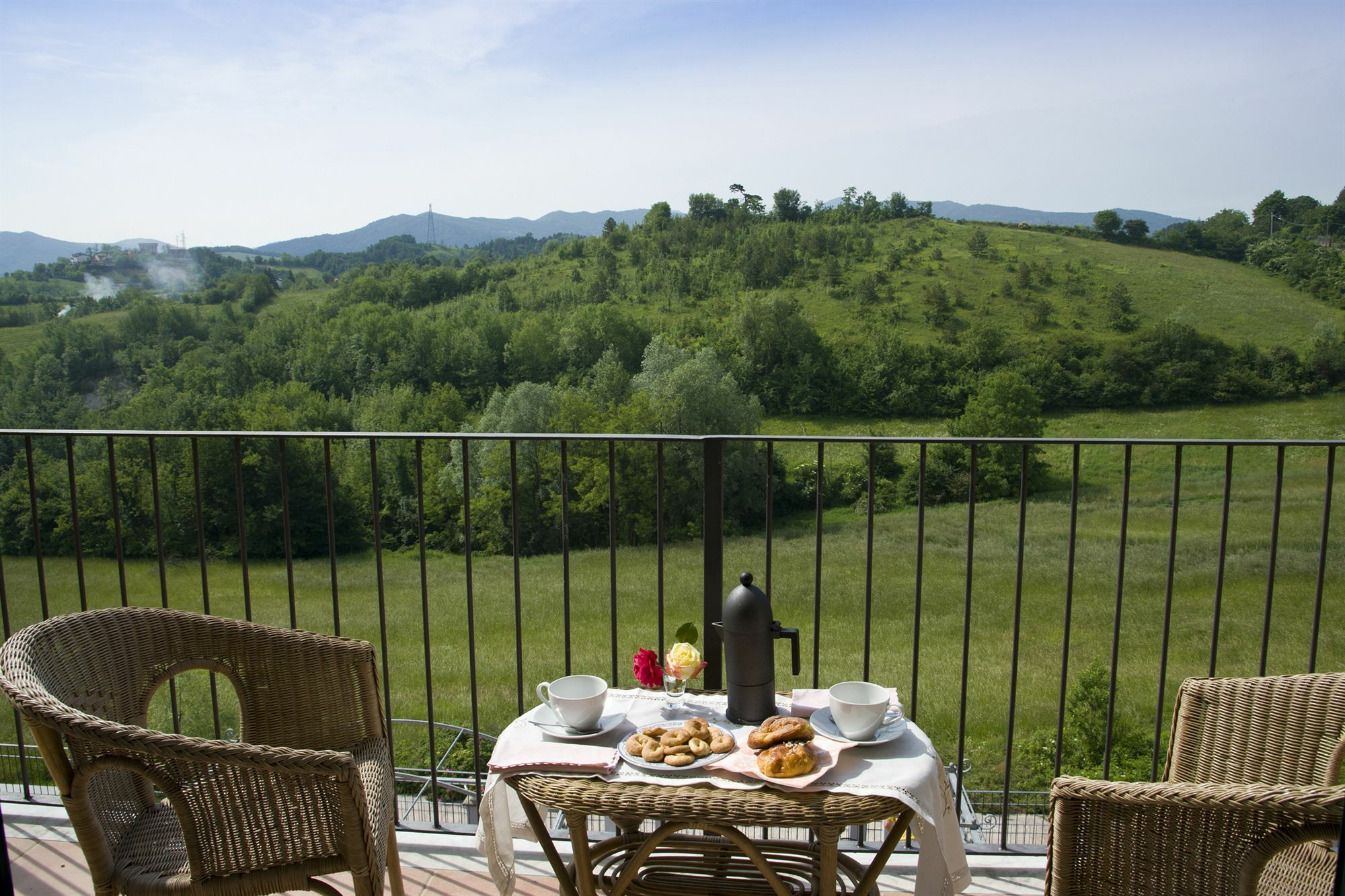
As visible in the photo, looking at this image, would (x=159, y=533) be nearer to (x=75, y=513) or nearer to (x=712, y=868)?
(x=75, y=513)

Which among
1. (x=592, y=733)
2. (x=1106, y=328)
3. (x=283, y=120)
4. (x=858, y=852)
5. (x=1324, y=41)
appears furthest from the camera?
(x=1106, y=328)

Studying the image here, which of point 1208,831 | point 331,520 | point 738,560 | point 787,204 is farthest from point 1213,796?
point 787,204

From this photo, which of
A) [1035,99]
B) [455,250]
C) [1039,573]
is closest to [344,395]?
[455,250]

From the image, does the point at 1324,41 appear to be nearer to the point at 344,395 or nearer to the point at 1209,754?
the point at 1209,754

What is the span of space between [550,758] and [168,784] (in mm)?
591

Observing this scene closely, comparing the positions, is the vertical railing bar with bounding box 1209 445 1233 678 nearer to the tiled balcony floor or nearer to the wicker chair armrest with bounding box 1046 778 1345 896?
the tiled balcony floor

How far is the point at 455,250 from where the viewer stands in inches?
1763

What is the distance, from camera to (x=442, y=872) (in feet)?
7.04

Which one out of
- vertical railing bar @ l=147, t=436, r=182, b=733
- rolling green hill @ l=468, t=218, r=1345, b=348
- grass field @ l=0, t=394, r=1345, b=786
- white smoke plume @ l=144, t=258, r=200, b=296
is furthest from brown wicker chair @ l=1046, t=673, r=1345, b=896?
white smoke plume @ l=144, t=258, r=200, b=296

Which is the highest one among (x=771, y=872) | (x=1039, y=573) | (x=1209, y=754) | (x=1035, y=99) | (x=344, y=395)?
(x=1035, y=99)

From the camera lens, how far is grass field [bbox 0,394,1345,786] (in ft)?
71.2

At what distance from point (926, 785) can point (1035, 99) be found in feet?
9.24

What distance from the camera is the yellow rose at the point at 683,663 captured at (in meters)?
1.71

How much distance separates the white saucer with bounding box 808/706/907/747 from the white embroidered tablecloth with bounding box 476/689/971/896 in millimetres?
13
